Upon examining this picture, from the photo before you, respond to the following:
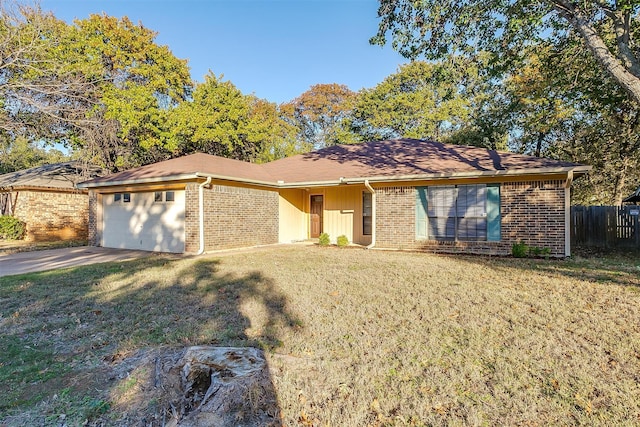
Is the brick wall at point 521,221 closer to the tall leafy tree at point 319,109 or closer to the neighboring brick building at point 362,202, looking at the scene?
the neighboring brick building at point 362,202

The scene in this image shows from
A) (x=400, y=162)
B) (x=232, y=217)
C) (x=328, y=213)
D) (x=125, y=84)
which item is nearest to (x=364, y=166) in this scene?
(x=400, y=162)

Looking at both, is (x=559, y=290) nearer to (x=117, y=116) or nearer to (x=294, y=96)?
(x=117, y=116)

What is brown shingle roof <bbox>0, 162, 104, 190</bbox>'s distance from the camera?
52.8ft

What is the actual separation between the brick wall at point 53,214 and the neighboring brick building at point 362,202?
528cm

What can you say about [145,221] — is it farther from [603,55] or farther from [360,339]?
[603,55]

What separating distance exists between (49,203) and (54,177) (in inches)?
57.9

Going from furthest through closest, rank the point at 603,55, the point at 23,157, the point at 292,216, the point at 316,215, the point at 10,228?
the point at 23,157
the point at 10,228
the point at 316,215
the point at 292,216
the point at 603,55

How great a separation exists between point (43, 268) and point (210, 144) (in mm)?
13580

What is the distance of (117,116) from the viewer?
1620cm

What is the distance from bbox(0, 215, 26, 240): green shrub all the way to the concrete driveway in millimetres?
5587

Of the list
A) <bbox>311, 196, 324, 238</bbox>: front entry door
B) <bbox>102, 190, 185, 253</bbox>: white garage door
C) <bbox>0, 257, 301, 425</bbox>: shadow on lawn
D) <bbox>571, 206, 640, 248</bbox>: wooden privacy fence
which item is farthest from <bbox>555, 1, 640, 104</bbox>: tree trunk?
<bbox>102, 190, 185, 253</bbox>: white garage door

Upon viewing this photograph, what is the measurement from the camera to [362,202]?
13172mm

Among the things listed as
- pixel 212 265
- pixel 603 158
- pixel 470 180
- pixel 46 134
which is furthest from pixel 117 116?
pixel 603 158

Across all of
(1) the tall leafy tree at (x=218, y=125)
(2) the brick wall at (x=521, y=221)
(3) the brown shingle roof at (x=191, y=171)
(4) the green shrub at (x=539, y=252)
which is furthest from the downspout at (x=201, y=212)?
(4) the green shrub at (x=539, y=252)
